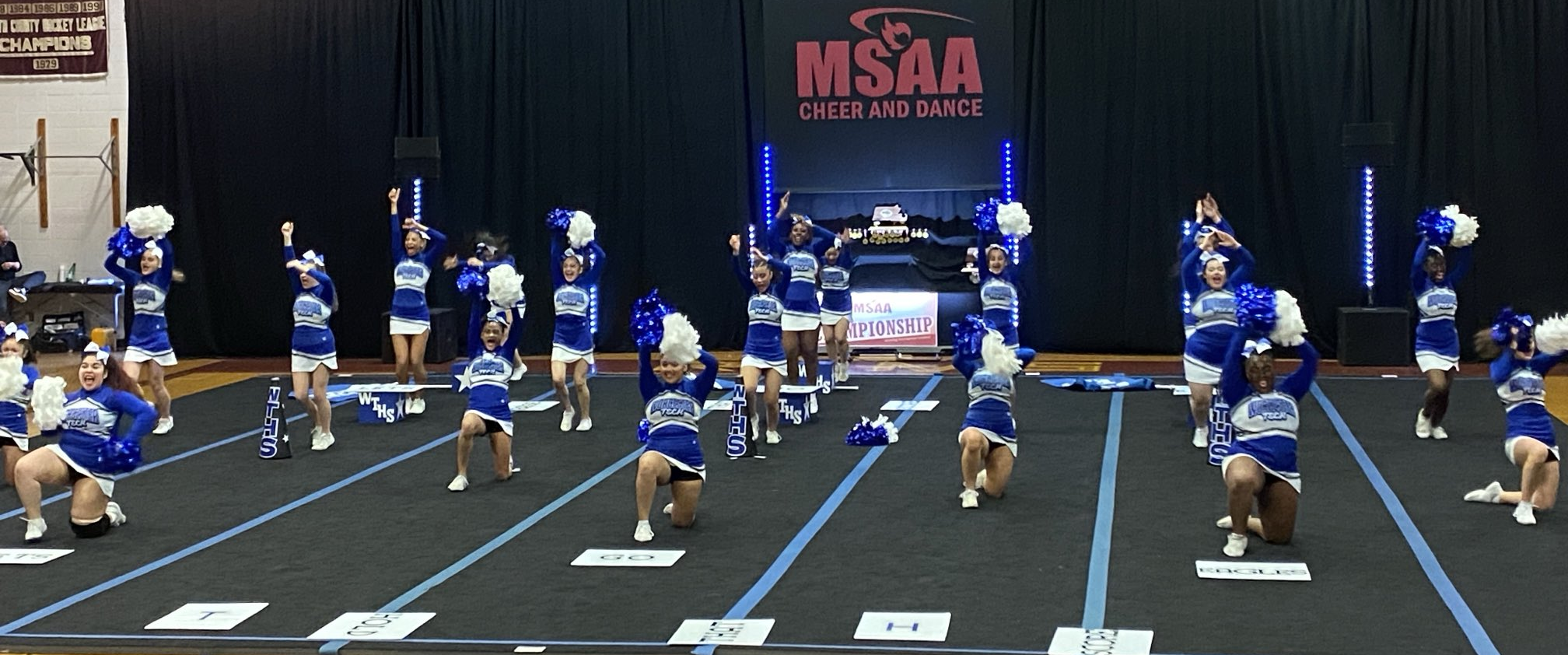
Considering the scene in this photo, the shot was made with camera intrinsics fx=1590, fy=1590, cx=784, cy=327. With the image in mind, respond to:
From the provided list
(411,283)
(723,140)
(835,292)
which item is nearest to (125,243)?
(411,283)

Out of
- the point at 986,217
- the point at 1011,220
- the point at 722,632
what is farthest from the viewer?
the point at 1011,220

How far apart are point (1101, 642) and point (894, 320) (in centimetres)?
1093

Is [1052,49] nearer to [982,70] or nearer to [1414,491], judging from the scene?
[982,70]

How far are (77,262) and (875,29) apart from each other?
9.78 metres

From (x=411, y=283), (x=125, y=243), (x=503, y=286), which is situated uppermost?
(x=125, y=243)

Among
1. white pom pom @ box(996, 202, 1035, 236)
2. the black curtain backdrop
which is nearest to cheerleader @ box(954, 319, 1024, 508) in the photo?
white pom pom @ box(996, 202, 1035, 236)

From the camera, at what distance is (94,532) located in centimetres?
837

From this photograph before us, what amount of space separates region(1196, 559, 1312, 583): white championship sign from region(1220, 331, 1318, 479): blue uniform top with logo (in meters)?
0.42

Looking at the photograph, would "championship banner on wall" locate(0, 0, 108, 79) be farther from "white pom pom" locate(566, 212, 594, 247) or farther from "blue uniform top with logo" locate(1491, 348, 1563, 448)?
"blue uniform top with logo" locate(1491, 348, 1563, 448)

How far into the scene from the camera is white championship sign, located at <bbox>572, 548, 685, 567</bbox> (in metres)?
7.52

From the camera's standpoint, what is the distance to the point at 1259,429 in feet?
24.0

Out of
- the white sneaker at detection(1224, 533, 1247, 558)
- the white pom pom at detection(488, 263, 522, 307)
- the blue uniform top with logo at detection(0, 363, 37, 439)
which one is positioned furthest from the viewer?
the white pom pom at detection(488, 263, 522, 307)

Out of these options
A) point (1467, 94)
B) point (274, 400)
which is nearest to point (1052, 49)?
point (1467, 94)

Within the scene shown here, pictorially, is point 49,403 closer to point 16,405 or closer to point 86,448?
point 86,448
